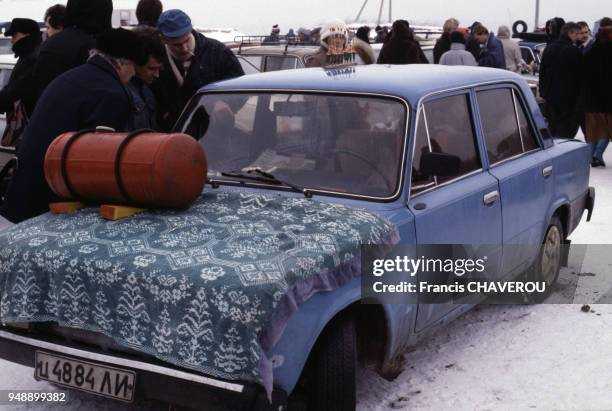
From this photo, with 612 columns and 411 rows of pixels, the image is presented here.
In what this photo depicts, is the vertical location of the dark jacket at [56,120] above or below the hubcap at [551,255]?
above

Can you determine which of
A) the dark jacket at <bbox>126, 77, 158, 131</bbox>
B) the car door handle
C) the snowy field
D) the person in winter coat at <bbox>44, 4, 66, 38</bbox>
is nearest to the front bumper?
the snowy field

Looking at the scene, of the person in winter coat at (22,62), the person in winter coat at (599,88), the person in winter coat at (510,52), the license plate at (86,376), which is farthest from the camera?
the person in winter coat at (510,52)

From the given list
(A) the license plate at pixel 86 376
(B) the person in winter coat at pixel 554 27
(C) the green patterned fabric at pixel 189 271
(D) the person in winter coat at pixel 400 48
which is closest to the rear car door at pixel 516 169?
(C) the green patterned fabric at pixel 189 271

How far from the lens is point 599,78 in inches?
484

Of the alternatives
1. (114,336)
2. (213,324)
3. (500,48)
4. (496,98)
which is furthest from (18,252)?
(500,48)

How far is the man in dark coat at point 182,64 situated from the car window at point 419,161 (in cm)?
A: 230

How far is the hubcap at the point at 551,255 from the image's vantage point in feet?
20.8

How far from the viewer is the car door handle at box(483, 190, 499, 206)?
205 inches

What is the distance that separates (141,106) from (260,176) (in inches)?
44.3

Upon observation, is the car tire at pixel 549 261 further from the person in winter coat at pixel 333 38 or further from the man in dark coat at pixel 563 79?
the man in dark coat at pixel 563 79

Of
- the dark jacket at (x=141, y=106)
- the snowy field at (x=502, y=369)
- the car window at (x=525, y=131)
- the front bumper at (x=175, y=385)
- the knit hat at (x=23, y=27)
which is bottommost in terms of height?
the snowy field at (x=502, y=369)

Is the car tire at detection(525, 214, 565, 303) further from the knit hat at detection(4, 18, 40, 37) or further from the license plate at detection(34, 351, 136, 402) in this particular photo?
the knit hat at detection(4, 18, 40, 37)

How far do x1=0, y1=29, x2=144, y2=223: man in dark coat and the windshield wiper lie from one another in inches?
32.5

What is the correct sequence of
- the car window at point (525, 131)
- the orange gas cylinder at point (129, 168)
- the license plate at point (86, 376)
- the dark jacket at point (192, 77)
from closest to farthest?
1. the license plate at point (86, 376)
2. the orange gas cylinder at point (129, 168)
3. the car window at point (525, 131)
4. the dark jacket at point (192, 77)
